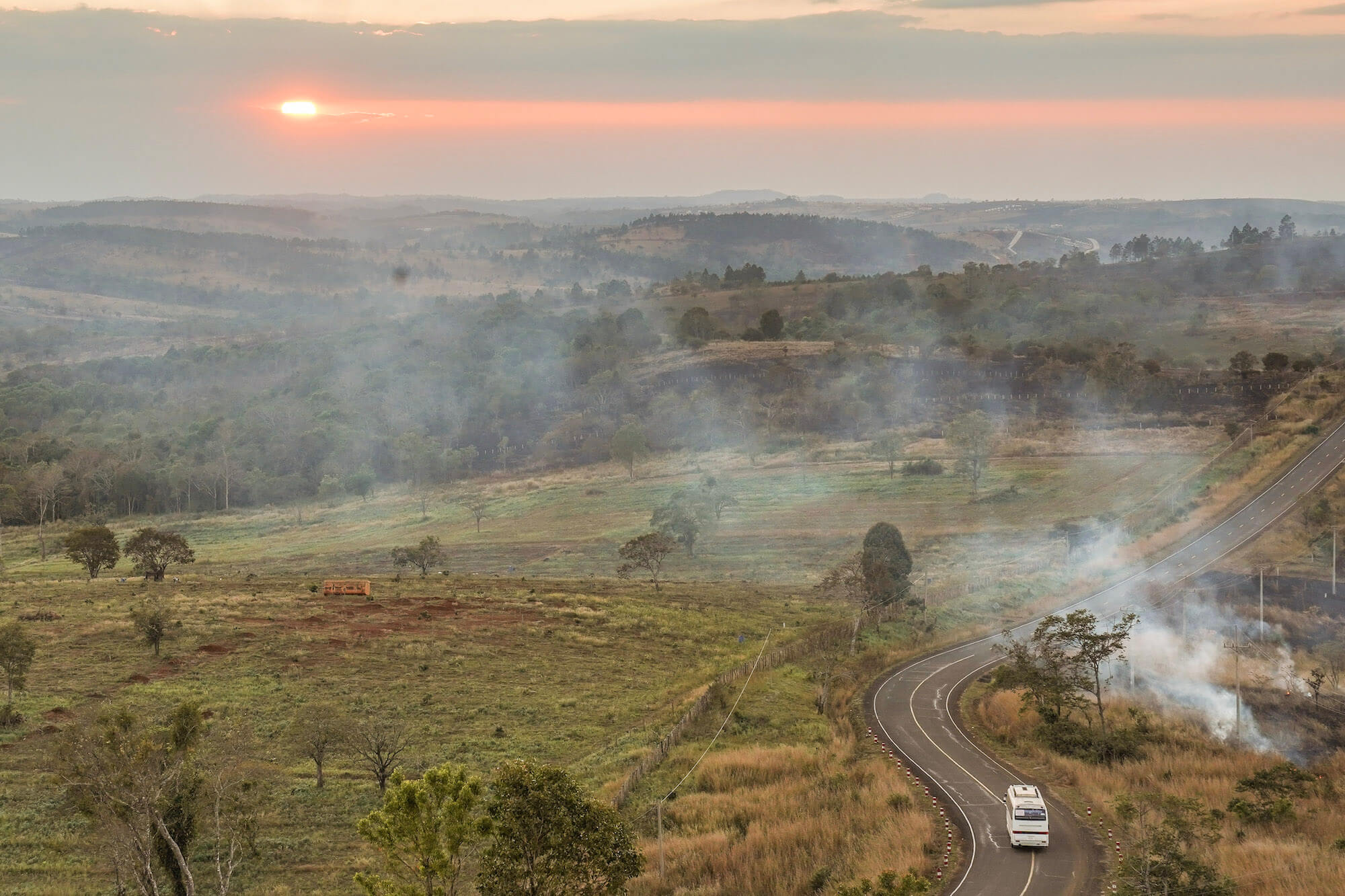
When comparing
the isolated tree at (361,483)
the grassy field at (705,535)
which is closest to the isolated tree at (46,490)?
the grassy field at (705,535)

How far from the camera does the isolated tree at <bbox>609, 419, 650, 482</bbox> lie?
12030 cm

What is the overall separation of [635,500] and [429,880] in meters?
86.0

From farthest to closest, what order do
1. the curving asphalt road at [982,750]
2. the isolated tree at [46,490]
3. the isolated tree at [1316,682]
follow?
the isolated tree at [46,490], the isolated tree at [1316,682], the curving asphalt road at [982,750]

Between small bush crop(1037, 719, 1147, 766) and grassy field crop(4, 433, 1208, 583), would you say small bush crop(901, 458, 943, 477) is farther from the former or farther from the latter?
small bush crop(1037, 719, 1147, 766)

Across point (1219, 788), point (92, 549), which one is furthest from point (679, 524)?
point (1219, 788)

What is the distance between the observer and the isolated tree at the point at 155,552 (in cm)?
7275

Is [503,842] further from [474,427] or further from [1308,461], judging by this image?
[474,427]

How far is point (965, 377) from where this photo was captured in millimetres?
152125

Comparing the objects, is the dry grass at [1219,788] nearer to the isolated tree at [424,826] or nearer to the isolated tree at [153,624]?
the isolated tree at [424,826]

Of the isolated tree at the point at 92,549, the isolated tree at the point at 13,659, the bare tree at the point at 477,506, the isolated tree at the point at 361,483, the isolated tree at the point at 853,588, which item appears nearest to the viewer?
the isolated tree at the point at 13,659

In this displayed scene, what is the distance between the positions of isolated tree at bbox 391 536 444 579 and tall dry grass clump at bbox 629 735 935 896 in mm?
44208

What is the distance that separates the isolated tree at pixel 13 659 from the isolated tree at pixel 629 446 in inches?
2998

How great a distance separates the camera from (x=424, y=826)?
20922 mm

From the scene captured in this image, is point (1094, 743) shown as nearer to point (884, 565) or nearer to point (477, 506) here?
point (884, 565)
